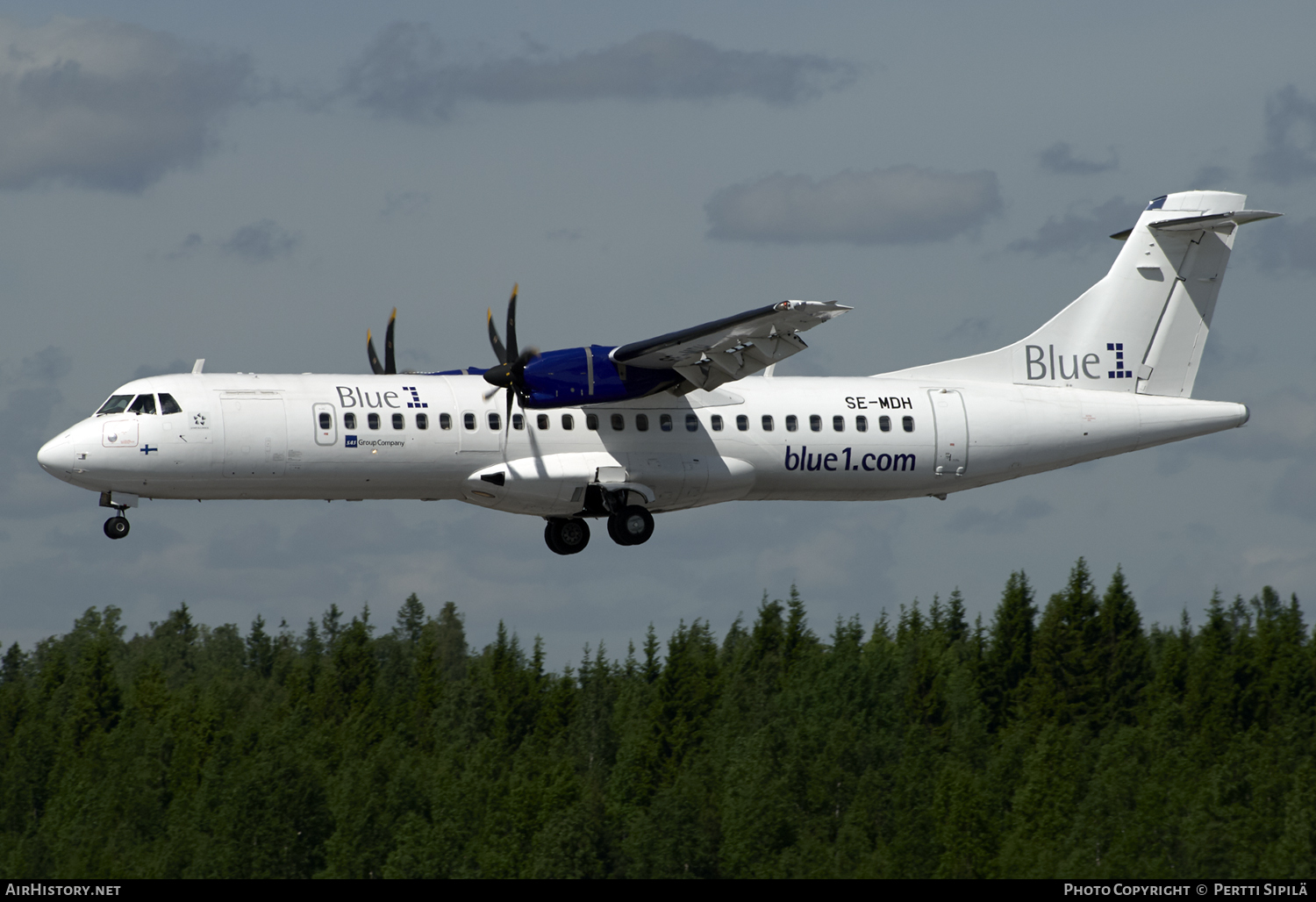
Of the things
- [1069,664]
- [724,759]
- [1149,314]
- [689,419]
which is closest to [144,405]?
[689,419]

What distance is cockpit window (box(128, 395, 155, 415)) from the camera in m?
27.8

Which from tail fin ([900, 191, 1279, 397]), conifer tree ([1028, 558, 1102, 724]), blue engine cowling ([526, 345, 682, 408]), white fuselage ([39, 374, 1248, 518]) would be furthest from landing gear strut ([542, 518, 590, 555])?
conifer tree ([1028, 558, 1102, 724])

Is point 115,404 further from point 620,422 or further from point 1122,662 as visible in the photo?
point 1122,662

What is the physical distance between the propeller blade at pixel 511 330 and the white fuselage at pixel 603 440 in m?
1.10

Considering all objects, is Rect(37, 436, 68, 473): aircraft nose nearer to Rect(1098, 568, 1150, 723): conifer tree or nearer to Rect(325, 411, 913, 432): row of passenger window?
Rect(325, 411, 913, 432): row of passenger window

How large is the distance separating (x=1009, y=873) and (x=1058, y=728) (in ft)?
65.9

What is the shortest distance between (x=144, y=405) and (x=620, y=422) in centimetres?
859

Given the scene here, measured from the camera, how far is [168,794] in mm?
81625

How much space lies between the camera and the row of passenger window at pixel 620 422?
1123 inches

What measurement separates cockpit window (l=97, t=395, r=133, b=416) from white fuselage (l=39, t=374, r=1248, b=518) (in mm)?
132

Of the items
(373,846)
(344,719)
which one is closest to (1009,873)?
(373,846)

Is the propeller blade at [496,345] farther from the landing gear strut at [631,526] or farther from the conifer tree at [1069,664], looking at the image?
the conifer tree at [1069,664]
